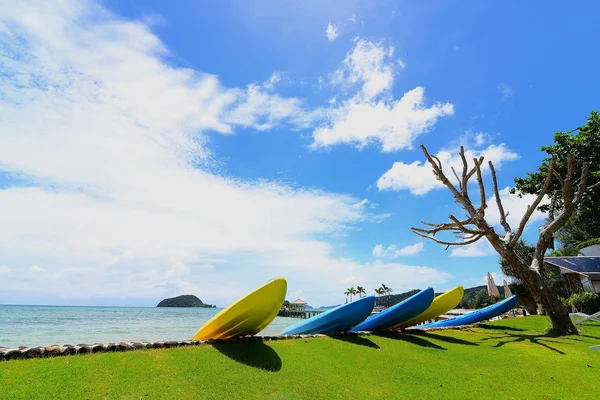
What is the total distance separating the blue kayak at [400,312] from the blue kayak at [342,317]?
1.23 meters

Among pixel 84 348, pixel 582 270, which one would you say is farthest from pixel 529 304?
pixel 84 348

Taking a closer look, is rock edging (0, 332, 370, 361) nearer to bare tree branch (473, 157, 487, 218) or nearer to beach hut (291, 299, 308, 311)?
bare tree branch (473, 157, 487, 218)

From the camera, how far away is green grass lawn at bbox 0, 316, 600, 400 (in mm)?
4539

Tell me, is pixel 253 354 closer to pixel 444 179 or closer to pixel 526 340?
pixel 526 340

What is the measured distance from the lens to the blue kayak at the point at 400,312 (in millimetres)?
10547

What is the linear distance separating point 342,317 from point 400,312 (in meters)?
2.22

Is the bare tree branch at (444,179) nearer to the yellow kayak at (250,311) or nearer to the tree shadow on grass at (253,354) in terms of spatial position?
the yellow kayak at (250,311)

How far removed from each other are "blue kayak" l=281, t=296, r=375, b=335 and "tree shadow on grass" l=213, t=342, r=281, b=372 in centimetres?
258

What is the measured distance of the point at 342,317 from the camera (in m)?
9.38

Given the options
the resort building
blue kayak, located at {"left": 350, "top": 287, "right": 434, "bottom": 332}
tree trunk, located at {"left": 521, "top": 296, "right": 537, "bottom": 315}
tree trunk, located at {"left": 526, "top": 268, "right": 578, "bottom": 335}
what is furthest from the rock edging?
tree trunk, located at {"left": 521, "top": 296, "right": 537, "bottom": 315}

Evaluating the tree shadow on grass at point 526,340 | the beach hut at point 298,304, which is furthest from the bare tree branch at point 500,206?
the beach hut at point 298,304

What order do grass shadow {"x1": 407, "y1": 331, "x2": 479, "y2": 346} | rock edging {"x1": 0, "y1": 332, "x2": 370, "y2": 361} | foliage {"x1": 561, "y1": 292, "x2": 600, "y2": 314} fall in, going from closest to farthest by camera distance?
rock edging {"x1": 0, "y1": 332, "x2": 370, "y2": 361} < grass shadow {"x1": 407, "y1": 331, "x2": 479, "y2": 346} < foliage {"x1": 561, "y1": 292, "x2": 600, "y2": 314}

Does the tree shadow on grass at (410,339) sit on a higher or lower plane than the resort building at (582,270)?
lower

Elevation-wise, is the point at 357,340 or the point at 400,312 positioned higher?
the point at 400,312
